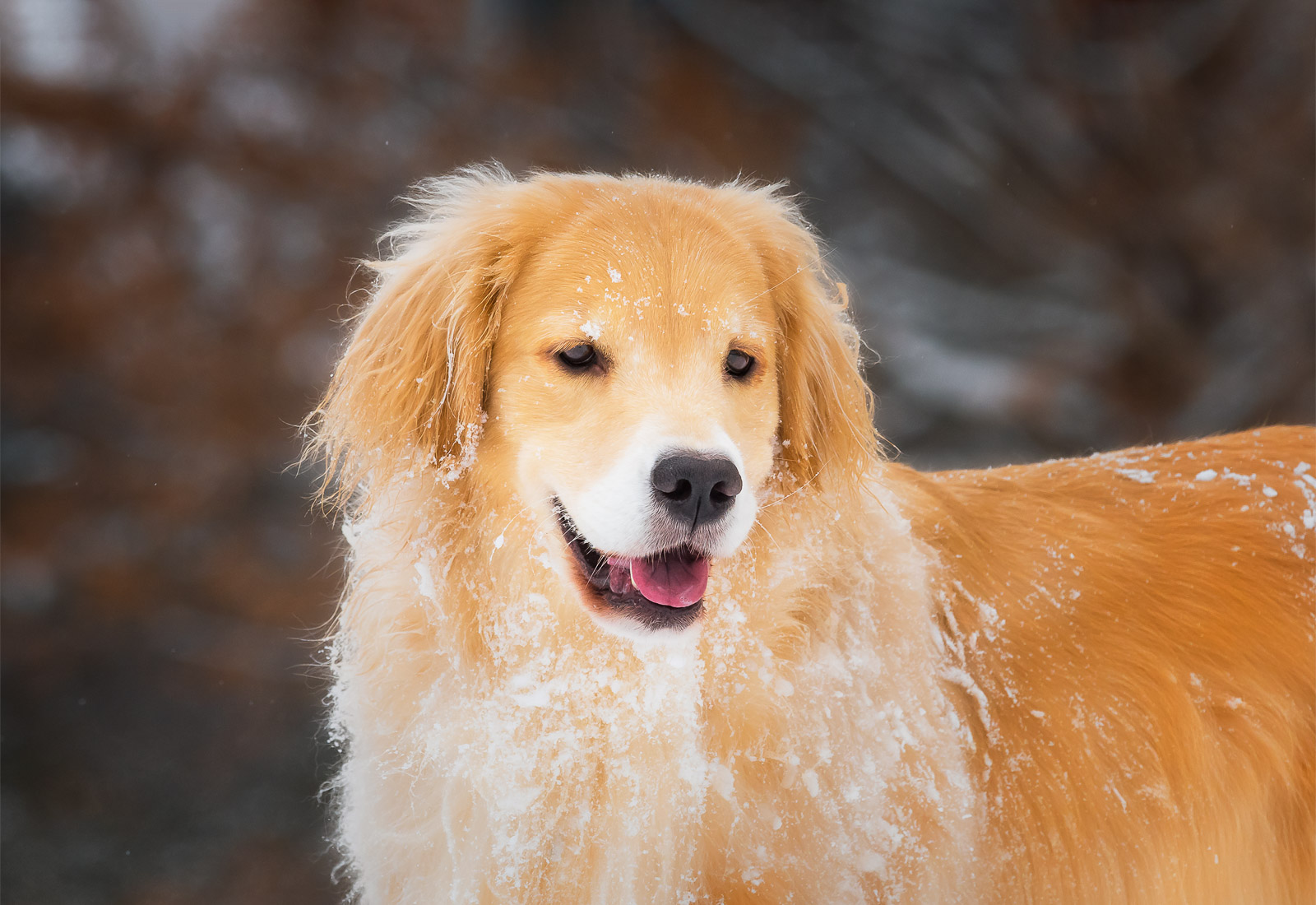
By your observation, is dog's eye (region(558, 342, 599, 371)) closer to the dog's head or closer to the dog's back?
the dog's head

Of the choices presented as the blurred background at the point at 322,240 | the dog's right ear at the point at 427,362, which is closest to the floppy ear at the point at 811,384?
the dog's right ear at the point at 427,362

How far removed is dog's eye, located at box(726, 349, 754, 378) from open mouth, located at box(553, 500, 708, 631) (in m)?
0.31

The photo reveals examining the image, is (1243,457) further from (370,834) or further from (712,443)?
(370,834)

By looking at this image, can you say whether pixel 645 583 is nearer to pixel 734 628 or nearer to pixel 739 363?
pixel 734 628

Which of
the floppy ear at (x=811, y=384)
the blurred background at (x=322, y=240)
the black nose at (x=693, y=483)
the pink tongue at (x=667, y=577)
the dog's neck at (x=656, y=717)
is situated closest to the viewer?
the black nose at (x=693, y=483)

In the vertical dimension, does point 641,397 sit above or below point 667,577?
above

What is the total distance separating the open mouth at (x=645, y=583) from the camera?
1.28 m

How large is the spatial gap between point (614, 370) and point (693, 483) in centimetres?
25

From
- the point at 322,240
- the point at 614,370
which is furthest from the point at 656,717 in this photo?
the point at 322,240

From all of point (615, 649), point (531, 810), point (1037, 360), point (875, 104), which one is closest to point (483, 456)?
point (615, 649)

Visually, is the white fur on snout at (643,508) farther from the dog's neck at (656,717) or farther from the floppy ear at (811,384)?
the floppy ear at (811,384)

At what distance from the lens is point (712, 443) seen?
3.77 ft

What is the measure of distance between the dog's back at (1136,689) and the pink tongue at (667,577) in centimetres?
50

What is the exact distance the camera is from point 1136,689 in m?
1.56
